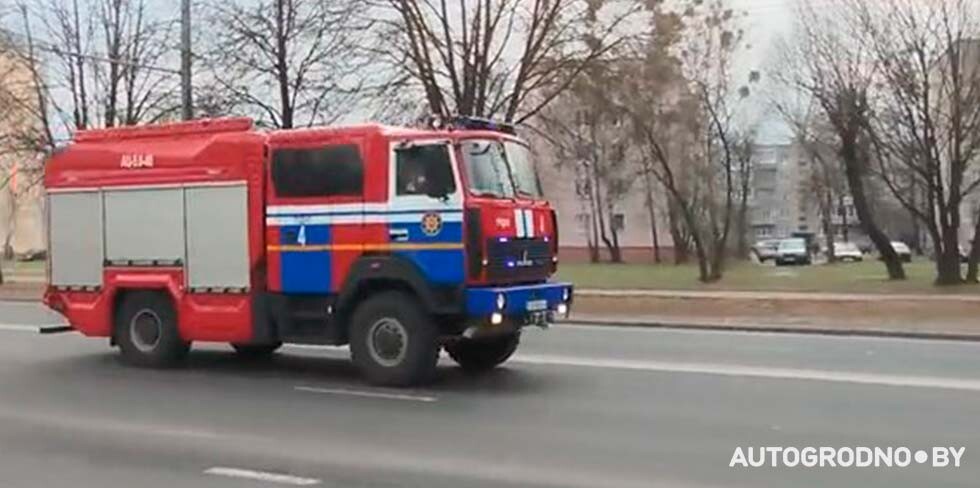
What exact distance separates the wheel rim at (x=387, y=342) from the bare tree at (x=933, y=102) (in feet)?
79.3

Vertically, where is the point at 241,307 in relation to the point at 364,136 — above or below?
below

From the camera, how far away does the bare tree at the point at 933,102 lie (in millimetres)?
32469

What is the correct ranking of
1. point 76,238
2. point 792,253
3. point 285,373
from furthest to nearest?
point 792,253
point 76,238
point 285,373

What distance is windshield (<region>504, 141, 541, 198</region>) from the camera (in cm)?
1329

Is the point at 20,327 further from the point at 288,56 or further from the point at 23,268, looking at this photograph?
the point at 23,268

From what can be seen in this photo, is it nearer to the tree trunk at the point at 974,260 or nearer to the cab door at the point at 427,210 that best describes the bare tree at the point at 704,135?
the tree trunk at the point at 974,260

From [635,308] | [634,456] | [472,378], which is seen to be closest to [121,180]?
[472,378]

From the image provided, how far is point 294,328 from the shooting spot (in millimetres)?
13602

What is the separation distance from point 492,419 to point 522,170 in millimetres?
3970

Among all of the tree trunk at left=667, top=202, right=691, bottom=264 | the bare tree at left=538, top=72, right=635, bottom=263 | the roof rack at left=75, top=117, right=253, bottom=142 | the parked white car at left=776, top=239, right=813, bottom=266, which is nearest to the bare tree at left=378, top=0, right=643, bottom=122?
the bare tree at left=538, top=72, right=635, bottom=263

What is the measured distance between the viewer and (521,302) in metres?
12.8

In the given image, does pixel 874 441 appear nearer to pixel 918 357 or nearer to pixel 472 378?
pixel 472 378

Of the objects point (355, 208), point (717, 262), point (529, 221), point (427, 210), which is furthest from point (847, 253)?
point (427, 210)

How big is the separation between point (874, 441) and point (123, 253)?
9.73 metres
